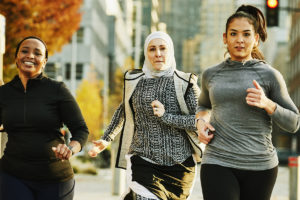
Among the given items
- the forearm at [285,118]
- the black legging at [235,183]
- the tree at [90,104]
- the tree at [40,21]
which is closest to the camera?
the forearm at [285,118]

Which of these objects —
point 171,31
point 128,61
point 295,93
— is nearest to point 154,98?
point 128,61

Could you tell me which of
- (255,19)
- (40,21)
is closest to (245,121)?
(255,19)

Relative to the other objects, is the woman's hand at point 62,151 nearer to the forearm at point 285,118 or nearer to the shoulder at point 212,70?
the shoulder at point 212,70

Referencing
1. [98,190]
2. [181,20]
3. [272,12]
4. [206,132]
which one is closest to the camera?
[206,132]

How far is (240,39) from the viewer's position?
451 centimetres

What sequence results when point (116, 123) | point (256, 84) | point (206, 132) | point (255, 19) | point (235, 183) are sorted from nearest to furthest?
point (256, 84), point (235, 183), point (206, 132), point (255, 19), point (116, 123)

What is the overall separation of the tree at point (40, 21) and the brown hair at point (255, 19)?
1260cm

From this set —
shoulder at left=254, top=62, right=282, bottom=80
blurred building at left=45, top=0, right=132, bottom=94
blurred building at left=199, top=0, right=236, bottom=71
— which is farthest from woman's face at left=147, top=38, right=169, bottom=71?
blurred building at left=199, top=0, right=236, bottom=71

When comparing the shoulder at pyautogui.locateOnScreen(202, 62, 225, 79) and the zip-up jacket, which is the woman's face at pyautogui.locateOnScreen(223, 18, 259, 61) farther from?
the zip-up jacket

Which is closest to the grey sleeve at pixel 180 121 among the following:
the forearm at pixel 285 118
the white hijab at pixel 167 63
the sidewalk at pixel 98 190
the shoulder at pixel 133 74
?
the white hijab at pixel 167 63

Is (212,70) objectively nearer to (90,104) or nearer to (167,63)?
(167,63)

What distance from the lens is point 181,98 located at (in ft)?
18.2

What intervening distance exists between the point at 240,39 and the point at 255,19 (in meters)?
0.23

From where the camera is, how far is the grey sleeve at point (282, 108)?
4219 mm
